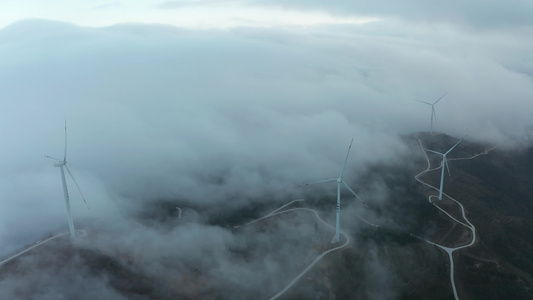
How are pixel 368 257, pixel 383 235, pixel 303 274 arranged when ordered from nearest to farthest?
pixel 303 274
pixel 368 257
pixel 383 235

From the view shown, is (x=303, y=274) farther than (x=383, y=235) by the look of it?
No

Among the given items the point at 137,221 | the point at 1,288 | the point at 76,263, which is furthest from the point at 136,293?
the point at 137,221

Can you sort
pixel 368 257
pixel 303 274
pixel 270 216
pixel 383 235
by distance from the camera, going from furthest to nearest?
1. pixel 270 216
2. pixel 383 235
3. pixel 368 257
4. pixel 303 274

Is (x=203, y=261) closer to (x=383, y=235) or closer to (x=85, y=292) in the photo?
(x=85, y=292)

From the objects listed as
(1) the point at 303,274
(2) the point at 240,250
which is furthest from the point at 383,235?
(2) the point at 240,250

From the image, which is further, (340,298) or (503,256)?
(503,256)

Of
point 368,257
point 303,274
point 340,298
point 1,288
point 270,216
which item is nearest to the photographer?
point 1,288

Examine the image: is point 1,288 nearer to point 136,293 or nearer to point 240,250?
point 136,293

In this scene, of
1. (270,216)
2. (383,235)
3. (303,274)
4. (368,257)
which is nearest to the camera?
(303,274)
